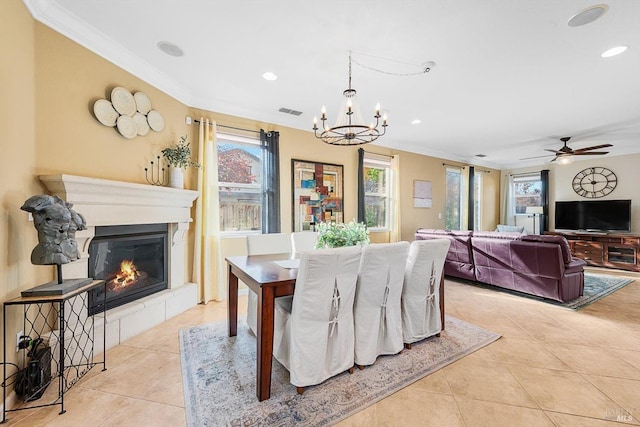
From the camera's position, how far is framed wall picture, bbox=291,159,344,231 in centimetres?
444

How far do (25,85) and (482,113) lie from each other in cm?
503

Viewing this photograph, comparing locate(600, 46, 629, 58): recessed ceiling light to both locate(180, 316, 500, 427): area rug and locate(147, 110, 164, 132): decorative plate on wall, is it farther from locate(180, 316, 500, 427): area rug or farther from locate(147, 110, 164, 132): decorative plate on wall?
locate(147, 110, 164, 132): decorative plate on wall

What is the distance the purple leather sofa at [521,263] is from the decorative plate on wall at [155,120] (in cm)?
443

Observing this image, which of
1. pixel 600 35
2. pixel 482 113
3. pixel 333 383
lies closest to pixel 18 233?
pixel 333 383

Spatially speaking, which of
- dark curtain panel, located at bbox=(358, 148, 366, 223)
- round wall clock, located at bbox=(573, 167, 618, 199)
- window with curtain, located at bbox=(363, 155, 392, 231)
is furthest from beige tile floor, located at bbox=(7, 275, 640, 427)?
round wall clock, located at bbox=(573, 167, 618, 199)

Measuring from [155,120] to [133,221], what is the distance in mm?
1130

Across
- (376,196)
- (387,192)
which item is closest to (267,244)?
(376,196)

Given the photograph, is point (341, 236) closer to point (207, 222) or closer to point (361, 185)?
point (207, 222)

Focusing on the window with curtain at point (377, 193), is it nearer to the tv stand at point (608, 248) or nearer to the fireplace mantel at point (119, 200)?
the fireplace mantel at point (119, 200)

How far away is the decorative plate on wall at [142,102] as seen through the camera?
2788mm

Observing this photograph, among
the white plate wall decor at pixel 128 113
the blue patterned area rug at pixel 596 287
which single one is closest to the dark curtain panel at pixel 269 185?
the white plate wall decor at pixel 128 113

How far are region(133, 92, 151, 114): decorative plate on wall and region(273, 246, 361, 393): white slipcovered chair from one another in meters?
2.45

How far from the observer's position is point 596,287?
4.36 meters

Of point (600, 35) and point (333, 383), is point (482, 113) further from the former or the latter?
point (333, 383)
